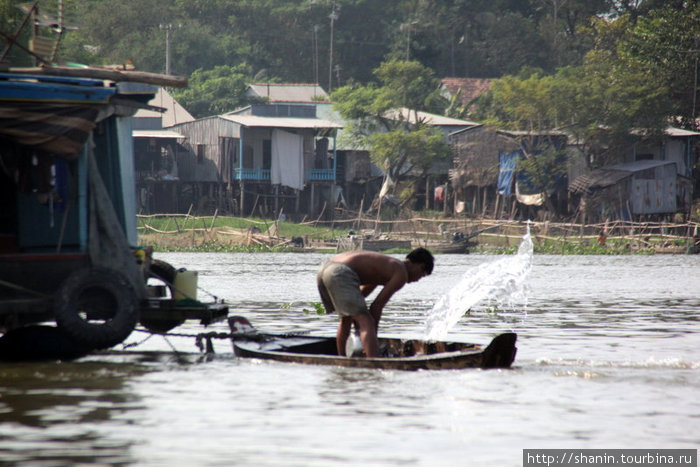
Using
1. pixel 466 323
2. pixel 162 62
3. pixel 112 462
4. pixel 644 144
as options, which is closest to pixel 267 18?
pixel 162 62

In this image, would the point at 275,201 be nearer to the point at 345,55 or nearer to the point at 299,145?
the point at 299,145

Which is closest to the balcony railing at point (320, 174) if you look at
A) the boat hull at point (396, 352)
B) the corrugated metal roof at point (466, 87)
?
the corrugated metal roof at point (466, 87)

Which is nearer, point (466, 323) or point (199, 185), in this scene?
point (466, 323)

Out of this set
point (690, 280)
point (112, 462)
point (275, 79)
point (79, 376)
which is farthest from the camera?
point (275, 79)

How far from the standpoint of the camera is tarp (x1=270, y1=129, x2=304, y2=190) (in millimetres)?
46250

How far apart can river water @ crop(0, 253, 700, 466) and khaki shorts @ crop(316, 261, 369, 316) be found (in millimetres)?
613

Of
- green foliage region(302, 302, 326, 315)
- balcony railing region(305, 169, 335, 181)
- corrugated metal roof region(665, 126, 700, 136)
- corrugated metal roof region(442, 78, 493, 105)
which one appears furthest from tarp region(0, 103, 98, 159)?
corrugated metal roof region(442, 78, 493, 105)

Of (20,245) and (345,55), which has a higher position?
(345,55)

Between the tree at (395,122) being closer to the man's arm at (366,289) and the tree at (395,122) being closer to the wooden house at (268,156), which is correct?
the wooden house at (268,156)

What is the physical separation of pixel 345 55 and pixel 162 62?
39.2ft

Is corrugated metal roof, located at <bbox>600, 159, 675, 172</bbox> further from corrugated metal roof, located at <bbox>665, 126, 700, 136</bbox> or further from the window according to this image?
the window

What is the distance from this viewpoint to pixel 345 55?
63656 mm

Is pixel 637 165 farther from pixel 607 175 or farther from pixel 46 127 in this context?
pixel 46 127

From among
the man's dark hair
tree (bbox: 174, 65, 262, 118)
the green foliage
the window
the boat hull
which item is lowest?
the green foliage
